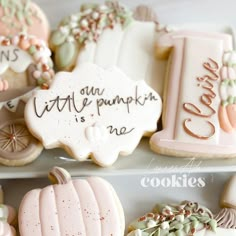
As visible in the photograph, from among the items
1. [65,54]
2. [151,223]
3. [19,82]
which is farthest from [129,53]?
[151,223]

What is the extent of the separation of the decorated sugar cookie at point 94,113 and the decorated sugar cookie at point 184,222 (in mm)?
147

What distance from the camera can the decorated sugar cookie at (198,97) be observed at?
1.29 meters

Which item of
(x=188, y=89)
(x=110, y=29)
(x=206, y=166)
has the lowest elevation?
(x=206, y=166)

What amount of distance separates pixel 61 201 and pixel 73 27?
0.46 m

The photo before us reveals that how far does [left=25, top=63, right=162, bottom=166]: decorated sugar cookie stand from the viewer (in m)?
1.27

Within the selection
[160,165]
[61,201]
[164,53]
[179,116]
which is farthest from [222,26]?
[61,201]

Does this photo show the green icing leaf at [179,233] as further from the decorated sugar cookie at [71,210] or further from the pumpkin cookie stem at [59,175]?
the pumpkin cookie stem at [59,175]

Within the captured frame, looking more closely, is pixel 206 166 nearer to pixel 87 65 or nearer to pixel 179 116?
pixel 179 116

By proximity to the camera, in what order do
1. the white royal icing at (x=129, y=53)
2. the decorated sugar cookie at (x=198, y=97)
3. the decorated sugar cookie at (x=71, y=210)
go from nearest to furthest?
the decorated sugar cookie at (x=71, y=210) → the decorated sugar cookie at (x=198, y=97) → the white royal icing at (x=129, y=53)

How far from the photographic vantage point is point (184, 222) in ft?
4.16

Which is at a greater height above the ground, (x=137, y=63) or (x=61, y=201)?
(x=137, y=63)

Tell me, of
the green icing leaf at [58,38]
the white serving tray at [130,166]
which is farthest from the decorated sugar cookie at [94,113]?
the green icing leaf at [58,38]

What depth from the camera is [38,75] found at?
1.38 metres

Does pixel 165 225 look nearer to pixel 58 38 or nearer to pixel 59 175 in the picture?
pixel 59 175
